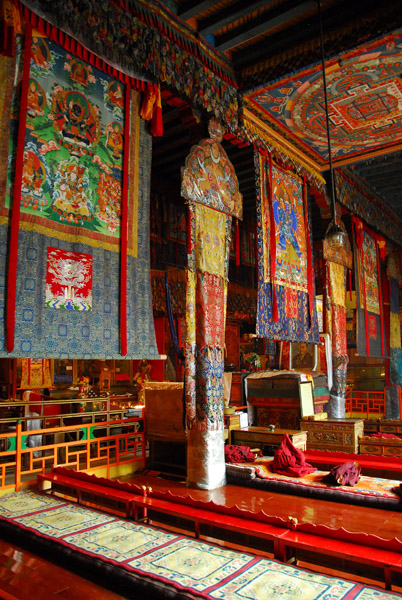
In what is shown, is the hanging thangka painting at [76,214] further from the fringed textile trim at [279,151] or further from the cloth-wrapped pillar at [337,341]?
the cloth-wrapped pillar at [337,341]

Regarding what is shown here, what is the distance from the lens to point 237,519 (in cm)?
343

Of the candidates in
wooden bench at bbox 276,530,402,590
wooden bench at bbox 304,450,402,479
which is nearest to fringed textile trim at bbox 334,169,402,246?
wooden bench at bbox 304,450,402,479

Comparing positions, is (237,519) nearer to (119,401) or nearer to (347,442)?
(347,442)

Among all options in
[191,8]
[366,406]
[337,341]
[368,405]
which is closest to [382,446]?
[337,341]

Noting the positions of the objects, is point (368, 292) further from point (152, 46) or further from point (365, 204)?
point (152, 46)

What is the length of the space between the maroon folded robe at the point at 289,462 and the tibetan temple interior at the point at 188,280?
1.0 inches

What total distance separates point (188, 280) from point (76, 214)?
1586 mm

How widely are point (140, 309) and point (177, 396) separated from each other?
1.73m

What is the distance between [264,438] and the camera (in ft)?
21.1

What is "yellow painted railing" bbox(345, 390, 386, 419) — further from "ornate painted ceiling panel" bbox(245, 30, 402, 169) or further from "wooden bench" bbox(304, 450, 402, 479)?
"ornate painted ceiling panel" bbox(245, 30, 402, 169)

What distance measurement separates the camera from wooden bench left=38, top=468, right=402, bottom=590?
8.79ft

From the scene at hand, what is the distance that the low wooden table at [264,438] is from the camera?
6.38 meters

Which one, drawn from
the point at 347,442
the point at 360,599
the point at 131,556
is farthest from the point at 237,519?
the point at 347,442

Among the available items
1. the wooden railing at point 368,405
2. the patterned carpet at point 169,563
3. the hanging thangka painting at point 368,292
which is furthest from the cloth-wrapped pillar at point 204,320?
the wooden railing at point 368,405
